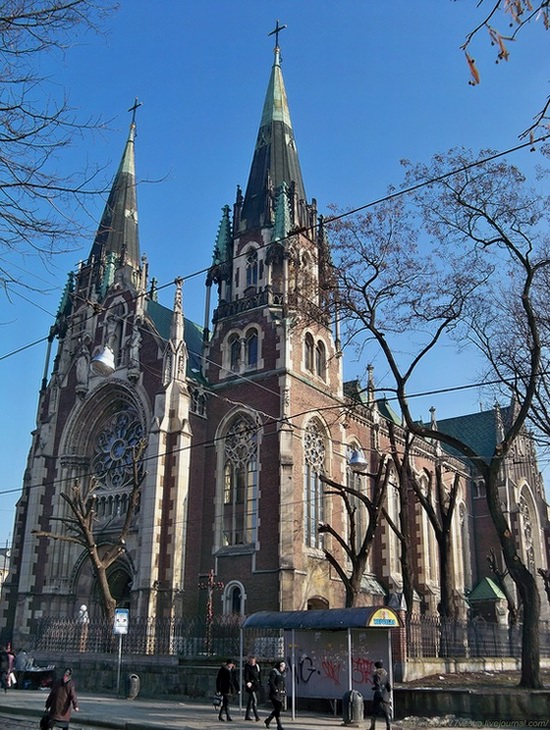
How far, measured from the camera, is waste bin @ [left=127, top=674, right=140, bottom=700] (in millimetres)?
21609

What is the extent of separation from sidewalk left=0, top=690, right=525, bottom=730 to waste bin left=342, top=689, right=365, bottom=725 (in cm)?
22

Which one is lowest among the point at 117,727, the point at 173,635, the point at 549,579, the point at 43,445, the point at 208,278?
the point at 117,727

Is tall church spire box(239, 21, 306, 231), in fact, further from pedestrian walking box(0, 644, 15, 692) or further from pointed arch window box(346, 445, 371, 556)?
pedestrian walking box(0, 644, 15, 692)

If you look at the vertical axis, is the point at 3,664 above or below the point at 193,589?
below

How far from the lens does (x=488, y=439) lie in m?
55.3

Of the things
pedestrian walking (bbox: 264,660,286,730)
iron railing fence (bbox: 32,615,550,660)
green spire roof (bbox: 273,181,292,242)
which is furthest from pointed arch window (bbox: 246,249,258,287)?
pedestrian walking (bbox: 264,660,286,730)

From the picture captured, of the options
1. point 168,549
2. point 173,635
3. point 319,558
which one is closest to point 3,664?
point 173,635

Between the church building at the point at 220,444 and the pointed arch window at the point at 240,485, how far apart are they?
0.22ft

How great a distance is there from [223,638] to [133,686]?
497 cm

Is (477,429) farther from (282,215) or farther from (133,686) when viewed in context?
(133,686)

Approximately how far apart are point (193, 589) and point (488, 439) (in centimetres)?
3224

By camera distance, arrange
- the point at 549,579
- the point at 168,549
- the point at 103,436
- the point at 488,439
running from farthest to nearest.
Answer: the point at 488,439 → the point at 549,579 → the point at 103,436 → the point at 168,549

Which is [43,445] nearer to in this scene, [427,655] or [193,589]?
[193,589]

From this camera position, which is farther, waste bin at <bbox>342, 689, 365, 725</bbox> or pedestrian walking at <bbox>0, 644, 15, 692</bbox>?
pedestrian walking at <bbox>0, 644, 15, 692</bbox>
